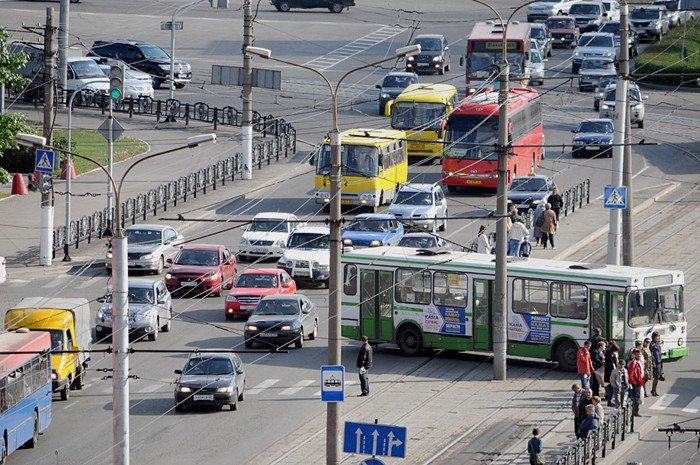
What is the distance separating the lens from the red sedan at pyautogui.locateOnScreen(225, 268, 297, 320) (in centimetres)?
4812

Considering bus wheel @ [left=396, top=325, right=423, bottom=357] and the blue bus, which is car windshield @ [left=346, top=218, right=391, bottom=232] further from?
the blue bus

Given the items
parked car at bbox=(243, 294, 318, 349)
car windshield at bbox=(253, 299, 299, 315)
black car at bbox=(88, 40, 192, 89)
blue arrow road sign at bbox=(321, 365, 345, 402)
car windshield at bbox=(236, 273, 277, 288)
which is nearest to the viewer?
blue arrow road sign at bbox=(321, 365, 345, 402)

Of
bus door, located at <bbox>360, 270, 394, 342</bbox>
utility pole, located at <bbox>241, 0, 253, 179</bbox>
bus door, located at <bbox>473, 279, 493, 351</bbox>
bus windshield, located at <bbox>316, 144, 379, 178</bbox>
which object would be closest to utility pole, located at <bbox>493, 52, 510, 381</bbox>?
bus door, located at <bbox>473, 279, 493, 351</bbox>

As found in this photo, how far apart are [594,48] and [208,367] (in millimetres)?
49684

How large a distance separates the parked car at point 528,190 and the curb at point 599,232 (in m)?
2.21

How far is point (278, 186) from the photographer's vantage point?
214 feet

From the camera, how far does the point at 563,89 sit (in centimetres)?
8569

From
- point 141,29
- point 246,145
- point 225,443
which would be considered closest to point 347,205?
point 246,145

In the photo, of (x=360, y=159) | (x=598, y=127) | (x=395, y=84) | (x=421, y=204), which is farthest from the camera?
(x=395, y=84)

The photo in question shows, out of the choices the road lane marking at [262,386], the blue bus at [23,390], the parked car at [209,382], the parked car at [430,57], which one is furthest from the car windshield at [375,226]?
the parked car at [430,57]

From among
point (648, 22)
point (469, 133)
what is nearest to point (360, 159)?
point (469, 133)

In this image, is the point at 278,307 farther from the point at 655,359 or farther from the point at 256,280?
the point at 655,359

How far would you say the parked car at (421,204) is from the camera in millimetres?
58031

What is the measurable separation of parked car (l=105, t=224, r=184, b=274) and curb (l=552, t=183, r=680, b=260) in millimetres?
11392
